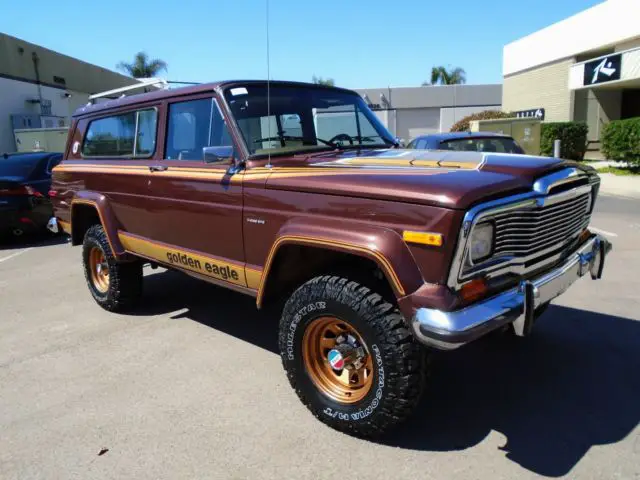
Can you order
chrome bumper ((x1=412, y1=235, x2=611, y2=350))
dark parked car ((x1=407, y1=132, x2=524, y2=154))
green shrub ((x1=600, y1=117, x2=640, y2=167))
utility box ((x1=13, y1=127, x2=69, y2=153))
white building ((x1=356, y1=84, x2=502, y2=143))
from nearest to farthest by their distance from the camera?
chrome bumper ((x1=412, y1=235, x2=611, y2=350)), dark parked car ((x1=407, y1=132, x2=524, y2=154)), green shrub ((x1=600, y1=117, x2=640, y2=167)), utility box ((x1=13, y1=127, x2=69, y2=153)), white building ((x1=356, y1=84, x2=502, y2=143))

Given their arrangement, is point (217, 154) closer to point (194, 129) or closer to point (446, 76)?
point (194, 129)

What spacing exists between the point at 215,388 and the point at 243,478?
1.04 m

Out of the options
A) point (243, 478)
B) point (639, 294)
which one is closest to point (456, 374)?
point (243, 478)

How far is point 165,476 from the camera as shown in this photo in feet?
8.87

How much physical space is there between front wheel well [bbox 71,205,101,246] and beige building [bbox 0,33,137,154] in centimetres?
2035

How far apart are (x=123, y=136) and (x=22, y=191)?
5.18 meters

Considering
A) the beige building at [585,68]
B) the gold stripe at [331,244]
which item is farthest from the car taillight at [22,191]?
the beige building at [585,68]

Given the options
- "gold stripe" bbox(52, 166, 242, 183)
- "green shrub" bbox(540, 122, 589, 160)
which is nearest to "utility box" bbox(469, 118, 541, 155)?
"green shrub" bbox(540, 122, 589, 160)

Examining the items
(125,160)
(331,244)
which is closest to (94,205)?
(125,160)

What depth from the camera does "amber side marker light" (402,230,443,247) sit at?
97.7 inches

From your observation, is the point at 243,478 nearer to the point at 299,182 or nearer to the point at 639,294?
the point at 299,182

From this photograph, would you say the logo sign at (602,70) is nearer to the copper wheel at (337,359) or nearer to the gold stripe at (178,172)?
the gold stripe at (178,172)

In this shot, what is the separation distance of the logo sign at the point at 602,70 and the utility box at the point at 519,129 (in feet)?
22.3

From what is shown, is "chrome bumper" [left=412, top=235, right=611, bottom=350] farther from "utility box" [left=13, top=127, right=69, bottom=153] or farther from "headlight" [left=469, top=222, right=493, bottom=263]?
"utility box" [left=13, top=127, right=69, bottom=153]
